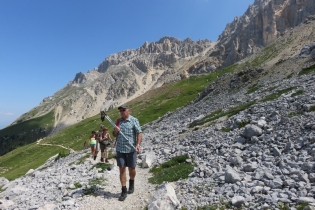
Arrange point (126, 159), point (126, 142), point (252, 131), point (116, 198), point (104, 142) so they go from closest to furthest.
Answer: point (116, 198), point (126, 142), point (126, 159), point (252, 131), point (104, 142)

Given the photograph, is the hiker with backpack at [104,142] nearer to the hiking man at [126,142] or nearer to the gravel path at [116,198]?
the gravel path at [116,198]

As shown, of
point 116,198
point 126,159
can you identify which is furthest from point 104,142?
point 116,198

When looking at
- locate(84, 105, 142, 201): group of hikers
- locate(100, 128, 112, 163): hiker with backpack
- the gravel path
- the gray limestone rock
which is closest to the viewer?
the gravel path

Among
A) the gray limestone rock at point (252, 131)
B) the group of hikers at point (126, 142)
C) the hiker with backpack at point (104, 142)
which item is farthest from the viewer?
the hiker with backpack at point (104, 142)

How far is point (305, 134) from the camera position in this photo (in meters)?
13.0

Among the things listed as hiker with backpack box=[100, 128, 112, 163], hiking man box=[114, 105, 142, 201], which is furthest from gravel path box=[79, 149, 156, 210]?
hiker with backpack box=[100, 128, 112, 163]

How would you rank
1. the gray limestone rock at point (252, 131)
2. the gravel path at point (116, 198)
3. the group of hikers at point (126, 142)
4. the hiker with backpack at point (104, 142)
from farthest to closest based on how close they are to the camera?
the hiker with backpack at point (104, 142) → the gray limestone rock at point (252, 131) → the group of hikers at point (126, 142) → the gravel path at point (116, 198)

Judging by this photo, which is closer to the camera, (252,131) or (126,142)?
(126,142)

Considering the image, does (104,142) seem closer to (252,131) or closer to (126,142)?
(126,142)

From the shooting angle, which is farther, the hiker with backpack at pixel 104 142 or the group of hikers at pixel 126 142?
the hiker with backpack at pixel 104 142

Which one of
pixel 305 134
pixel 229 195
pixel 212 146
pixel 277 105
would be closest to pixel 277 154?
pixel 305 134

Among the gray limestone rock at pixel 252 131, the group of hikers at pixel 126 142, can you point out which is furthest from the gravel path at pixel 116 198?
the gray limestone rock at pixel 252 131

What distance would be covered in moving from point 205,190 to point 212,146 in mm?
7096

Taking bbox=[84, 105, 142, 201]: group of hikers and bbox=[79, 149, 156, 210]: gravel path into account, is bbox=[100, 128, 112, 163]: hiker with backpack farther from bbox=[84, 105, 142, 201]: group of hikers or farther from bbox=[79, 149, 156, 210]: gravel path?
bbox=[84, 105, 142, 201]: group of hikers
